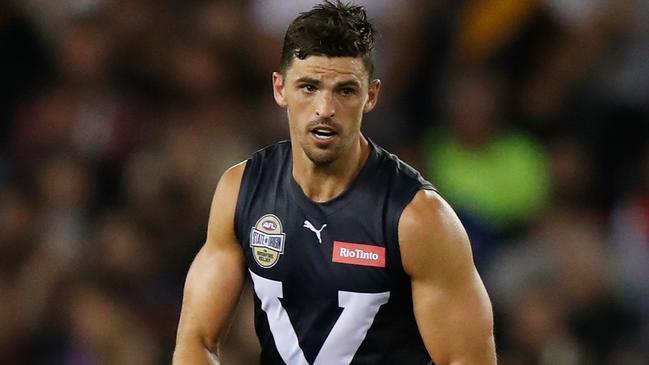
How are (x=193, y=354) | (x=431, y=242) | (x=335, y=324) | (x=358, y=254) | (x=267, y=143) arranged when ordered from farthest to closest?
(x=267, y=143), (x=193, y=354), (x=335, y=324), (x=358, y=254), (x=431, y=242)

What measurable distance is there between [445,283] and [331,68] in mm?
834

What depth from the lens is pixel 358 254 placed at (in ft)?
15.4

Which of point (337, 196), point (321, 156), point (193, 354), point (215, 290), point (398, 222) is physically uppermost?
point (321, 156)

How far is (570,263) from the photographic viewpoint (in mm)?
7953

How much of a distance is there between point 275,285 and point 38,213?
12.9ft

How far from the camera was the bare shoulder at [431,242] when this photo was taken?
4.57 metres

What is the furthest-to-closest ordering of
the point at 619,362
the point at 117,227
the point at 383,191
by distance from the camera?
the point at 117,227 → the point at 619,362 → the point at 383,191

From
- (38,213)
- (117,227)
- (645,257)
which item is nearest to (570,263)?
(645,257)

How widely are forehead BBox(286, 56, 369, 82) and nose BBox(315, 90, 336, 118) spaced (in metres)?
0.06

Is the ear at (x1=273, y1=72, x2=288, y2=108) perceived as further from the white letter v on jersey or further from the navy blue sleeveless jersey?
the white letter v on jersey

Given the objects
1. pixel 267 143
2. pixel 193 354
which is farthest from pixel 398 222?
pixel 267 143

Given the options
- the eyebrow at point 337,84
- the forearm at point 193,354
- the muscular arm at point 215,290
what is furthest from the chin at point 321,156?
the forearm at point 193,354

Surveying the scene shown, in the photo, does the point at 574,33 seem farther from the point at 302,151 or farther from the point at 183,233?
the point at 302,151

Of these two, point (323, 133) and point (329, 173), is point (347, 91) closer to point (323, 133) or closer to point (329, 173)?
point (323, 133)
